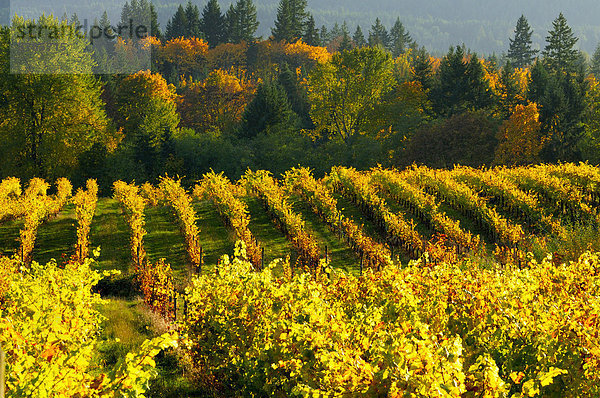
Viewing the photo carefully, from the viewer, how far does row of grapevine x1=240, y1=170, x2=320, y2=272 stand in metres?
14.0

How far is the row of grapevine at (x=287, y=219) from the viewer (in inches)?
552

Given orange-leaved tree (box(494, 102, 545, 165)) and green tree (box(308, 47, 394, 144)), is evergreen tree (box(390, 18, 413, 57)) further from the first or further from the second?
orange-leaved tree (box(494, 102, 545, 165))

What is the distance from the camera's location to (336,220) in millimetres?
17406

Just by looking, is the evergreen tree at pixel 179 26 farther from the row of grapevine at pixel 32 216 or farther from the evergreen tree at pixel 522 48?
the row of grapevine at pixel 32 216

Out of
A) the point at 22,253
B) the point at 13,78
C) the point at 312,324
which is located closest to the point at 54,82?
the point at 13,78

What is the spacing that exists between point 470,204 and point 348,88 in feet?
87.8

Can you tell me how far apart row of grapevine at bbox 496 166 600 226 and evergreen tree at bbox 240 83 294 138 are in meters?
25.7

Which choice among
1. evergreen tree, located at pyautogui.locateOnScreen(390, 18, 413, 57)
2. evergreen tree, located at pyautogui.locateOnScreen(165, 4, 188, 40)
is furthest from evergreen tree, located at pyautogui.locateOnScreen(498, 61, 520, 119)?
evergreen tree, located at pyautogui.locateOnScreen(390, 18, 413, 57)

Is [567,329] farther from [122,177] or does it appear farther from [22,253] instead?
[122,177]

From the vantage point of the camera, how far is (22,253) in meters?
14.7

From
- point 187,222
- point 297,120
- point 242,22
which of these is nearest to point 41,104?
point 187,222

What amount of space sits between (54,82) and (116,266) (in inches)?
901

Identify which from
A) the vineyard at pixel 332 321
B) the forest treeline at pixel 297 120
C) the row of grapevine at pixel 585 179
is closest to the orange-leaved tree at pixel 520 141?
the forest treeline at pixel 297 120

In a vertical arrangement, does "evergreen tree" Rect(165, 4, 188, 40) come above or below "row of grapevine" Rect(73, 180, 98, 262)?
above
